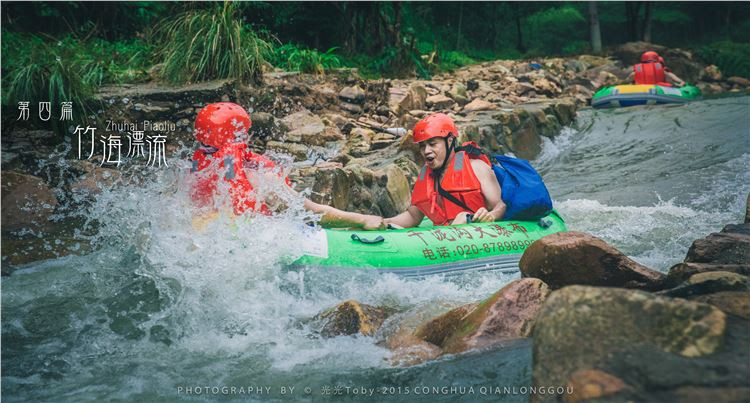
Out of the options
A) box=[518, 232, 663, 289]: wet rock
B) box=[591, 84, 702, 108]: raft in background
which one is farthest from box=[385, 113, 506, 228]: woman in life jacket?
box=[591, 84, 702, 108]: raft in background

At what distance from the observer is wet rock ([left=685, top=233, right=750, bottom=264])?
174 inches

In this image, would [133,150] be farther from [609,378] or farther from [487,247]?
[609,378]

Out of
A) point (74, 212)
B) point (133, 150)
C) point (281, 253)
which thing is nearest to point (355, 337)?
point (281, 253)

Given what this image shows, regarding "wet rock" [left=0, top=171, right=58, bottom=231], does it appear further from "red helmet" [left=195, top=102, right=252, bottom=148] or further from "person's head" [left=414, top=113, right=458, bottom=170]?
"person's head" [left=414, top=113, right=458, bottom=170]

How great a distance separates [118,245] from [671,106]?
12.4 metres

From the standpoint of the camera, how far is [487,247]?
5262mm

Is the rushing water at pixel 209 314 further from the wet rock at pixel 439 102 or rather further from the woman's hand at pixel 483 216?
the wet rock at pixel 439 102

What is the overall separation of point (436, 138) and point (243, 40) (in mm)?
4566

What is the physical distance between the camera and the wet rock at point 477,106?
11.4 m

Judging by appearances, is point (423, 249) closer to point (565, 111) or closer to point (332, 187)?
point (332, 187)

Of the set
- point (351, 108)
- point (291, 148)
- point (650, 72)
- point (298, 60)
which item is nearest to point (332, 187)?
point (291, 148)

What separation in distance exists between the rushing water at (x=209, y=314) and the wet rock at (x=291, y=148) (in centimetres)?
154

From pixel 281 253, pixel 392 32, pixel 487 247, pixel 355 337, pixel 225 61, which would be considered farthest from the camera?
pixel 392 32

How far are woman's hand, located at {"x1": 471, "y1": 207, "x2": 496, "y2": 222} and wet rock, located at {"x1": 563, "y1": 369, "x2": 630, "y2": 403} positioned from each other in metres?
3.32
